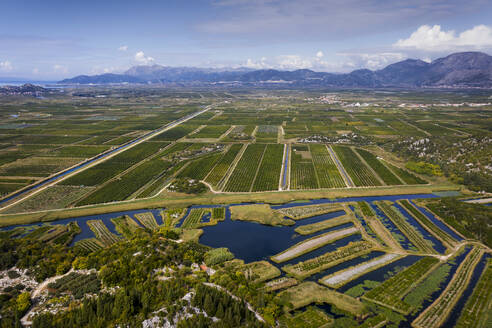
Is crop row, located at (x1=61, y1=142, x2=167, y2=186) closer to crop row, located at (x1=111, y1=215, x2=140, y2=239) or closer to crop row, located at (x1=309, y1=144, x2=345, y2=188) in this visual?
crop row, located at (x1=111, y1=215, x2=140, y2=239)

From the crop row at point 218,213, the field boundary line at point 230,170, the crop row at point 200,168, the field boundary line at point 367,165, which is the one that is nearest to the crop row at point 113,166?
the crop row at point 200,168

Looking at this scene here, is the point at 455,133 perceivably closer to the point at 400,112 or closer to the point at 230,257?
the point at 400,112

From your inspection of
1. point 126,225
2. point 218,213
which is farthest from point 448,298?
point 126,225

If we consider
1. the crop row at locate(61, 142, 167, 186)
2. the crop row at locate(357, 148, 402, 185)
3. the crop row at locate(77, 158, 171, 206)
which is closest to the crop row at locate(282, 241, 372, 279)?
the crop row at locate(357, 148, 402, 185)

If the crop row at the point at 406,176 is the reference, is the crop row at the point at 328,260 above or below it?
below

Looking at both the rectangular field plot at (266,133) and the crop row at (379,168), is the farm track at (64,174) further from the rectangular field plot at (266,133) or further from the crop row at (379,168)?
the crop row at (379,168)
